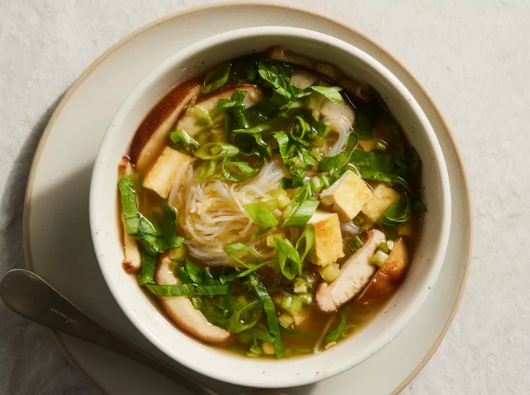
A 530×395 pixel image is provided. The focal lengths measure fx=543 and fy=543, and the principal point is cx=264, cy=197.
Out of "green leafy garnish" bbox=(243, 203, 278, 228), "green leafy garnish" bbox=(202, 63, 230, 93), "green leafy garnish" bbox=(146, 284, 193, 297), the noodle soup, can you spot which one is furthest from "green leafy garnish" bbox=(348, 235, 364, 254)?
"green leafy garnish" bbox=(202, 63, 230, 93)

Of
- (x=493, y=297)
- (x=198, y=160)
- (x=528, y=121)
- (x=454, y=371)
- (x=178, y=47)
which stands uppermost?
(x=178, y=47)

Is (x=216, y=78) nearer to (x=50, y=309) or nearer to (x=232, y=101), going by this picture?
(x=232, y=101)

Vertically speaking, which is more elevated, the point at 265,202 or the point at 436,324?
the point at 265,202

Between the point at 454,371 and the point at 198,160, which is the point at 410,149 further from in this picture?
the point at 454,371

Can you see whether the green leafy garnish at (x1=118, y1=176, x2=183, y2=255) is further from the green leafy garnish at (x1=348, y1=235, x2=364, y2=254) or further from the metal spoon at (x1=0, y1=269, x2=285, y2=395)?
the green leafy garnish at (x1=348, y1=235, x2=364, y2=254)

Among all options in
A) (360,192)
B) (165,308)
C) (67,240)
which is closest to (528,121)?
(360,192)

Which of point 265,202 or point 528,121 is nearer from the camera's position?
point 265,202
